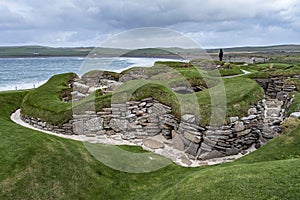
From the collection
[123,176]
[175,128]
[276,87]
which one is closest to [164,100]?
[175,128]

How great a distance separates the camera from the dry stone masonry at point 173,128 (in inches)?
473

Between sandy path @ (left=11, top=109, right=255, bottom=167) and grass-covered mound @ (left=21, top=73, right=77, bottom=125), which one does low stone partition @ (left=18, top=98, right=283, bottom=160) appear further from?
grass-covered mound @ (left=21, top=73, right=77, bottom=125)

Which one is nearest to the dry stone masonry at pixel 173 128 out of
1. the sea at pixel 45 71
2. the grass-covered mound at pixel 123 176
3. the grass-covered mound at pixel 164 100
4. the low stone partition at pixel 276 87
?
the grass-covered mound at pixel 164 100

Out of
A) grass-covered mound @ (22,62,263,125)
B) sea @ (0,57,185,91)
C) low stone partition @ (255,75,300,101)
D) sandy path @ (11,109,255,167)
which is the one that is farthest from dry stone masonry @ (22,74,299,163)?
sea @ (0,57,185,91)

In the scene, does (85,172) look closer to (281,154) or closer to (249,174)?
(249,174)

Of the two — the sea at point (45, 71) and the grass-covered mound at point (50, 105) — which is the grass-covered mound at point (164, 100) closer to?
the grass-covered mound at point (50, 105)

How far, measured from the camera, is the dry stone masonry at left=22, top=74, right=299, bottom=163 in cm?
1202

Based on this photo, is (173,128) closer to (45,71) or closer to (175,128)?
(175,128)

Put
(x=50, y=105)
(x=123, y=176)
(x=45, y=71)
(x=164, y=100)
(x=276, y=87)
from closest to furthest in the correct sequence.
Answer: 1. (x=123, y=176)
2. (x=164, y=100)
3. (x=50, y=105)
4. (x=276, y=87)
5. (x=45, y=71)

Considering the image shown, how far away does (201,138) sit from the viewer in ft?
39.9

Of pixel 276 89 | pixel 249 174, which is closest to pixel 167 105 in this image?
pixel 249 174

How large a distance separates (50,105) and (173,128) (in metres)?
7.59

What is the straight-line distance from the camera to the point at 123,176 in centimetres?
980

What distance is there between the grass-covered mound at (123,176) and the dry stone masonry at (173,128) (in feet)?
6.38
